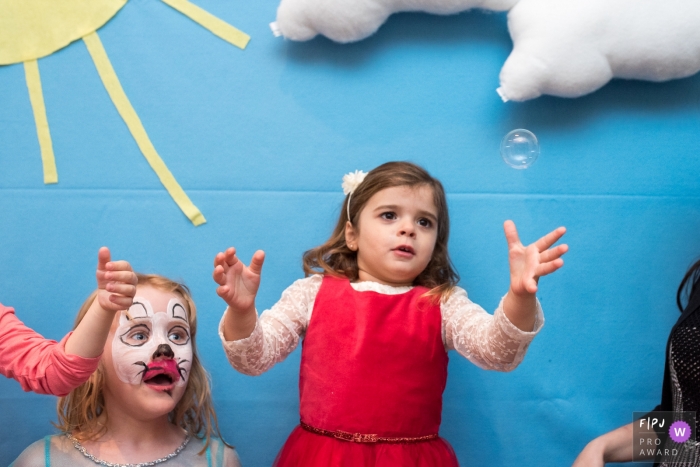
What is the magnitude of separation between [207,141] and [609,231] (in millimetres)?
Result: 949

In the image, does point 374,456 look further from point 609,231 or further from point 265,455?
point 609,231

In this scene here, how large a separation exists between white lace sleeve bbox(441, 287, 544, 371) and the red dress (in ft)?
0.11

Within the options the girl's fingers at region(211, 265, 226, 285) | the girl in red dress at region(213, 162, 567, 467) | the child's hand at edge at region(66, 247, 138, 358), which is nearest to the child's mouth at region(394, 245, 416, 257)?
the girl in red dress at region(213, 162, 567, 467)

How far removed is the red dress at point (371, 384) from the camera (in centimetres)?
141

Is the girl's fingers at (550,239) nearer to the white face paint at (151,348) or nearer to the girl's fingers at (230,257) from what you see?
the girl's fingers at (230,257)

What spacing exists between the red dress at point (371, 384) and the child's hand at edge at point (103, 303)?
0.41m

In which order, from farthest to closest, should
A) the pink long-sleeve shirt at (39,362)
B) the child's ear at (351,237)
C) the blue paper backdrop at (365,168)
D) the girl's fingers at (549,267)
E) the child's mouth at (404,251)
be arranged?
the blue paper backdrop at (365,168)
the child's ear at (351,237)
the child's mouth at (404,251)
the pink long-sleeve shirt at (39,362)
the girl's fingers at (549,267)

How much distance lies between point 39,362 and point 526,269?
81cm

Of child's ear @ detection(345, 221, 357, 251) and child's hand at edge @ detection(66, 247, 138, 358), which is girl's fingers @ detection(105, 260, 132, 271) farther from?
child's ear @ detection(345, 221, 357, 251)

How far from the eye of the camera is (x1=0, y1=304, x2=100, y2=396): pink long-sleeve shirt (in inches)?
49.5

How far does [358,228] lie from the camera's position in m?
1.60

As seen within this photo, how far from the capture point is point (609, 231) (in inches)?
70.7

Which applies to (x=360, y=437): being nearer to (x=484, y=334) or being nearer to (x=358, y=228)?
(x=484, y=334)

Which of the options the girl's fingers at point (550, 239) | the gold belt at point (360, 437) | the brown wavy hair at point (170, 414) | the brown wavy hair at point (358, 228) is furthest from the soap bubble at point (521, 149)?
the brown wavy hair at point (170, 414)
